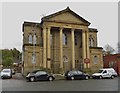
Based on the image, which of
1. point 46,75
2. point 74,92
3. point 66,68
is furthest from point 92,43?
point 74,92

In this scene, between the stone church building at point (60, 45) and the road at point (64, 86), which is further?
the stone church building at point (60, 45)

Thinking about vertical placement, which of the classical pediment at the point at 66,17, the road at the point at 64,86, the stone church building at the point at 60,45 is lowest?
the road at the point at 64,86

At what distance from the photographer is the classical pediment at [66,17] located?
51644 millimetres

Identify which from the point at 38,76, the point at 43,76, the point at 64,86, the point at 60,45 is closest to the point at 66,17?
the point at 60,45

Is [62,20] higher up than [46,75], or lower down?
Result: higher up

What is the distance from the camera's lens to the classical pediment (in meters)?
51.6

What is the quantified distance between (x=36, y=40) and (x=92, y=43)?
1358 cm

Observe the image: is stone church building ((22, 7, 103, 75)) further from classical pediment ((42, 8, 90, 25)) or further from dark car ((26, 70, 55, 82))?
dark car ((26, 70, 55, 82))

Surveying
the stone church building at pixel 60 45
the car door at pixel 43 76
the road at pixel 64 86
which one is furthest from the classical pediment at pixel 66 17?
the road at pixel 64 86

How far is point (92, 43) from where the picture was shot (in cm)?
5884

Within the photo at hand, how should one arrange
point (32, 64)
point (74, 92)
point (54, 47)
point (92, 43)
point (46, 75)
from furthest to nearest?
point (92, 43) → point (54, 47) → point (32, 64) → point (46, 75) → point (74, 92)

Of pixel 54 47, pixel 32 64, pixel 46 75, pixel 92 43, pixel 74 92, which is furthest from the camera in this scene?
pixel 92 43

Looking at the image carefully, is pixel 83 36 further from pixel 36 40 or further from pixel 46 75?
pixel 46 75

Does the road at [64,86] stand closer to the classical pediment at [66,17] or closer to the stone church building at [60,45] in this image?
the stone church building at [60,45]
